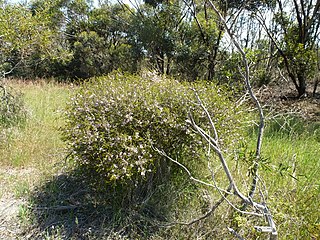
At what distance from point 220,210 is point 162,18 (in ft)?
25.1

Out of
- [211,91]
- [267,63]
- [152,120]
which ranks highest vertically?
[267,63]

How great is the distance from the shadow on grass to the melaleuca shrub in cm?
26

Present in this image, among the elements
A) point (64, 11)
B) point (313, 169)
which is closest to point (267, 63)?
point (313, 169)

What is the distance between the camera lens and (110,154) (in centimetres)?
191

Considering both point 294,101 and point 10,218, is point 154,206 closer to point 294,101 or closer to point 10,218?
point 10,218

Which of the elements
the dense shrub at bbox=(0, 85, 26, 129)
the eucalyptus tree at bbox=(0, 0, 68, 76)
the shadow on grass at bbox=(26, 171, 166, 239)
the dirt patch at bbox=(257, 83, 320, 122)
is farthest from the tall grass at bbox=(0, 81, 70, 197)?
the dirt patch at bbox=(257, 83, 320, 122)

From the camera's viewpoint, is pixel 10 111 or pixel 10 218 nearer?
pixel 10 218

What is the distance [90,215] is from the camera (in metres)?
2.26

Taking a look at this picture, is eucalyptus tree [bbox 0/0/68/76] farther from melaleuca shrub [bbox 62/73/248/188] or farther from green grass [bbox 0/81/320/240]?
melaleuca shrub [bbox 62/73/248/188]

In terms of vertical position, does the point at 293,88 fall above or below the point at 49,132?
above

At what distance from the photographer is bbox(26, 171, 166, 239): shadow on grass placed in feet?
6.82

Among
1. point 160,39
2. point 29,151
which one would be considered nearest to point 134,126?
point 29,151

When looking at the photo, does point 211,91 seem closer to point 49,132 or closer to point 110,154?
point 110,154

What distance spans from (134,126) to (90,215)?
88 cm
